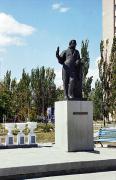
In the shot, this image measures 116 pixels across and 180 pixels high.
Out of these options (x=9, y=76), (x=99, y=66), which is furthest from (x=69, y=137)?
(x=9, y=76)

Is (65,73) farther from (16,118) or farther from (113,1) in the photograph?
(113,1)

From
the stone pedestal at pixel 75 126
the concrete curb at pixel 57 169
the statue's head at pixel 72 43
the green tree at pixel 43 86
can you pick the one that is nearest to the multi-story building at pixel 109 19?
the green tree at pixel 43 86

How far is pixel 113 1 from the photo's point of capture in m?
84.4

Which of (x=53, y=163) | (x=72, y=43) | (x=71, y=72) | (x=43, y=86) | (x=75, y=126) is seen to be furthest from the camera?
(x=43, y=86)

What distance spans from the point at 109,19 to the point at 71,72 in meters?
72.8

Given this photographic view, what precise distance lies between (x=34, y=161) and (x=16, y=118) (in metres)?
54.6

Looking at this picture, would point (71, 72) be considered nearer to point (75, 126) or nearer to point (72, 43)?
point (72, 43)

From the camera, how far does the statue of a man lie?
1351 cm

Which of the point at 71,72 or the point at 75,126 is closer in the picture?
the point at 75,126

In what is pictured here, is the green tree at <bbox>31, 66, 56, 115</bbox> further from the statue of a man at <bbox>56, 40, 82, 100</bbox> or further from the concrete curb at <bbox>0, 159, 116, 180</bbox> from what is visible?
the concrete curb at <bbox>0, 159, 116, 180</bbox>

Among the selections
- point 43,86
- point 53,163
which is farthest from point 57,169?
point 43,86

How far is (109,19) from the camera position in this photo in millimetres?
84625

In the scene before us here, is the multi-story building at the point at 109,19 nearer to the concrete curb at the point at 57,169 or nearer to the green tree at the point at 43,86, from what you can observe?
the green tree at the point at 43,86

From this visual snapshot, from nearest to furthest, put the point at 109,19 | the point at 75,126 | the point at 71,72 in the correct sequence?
1. the point at 75,126
2. the point at 71,72
3. the point at 109,19
